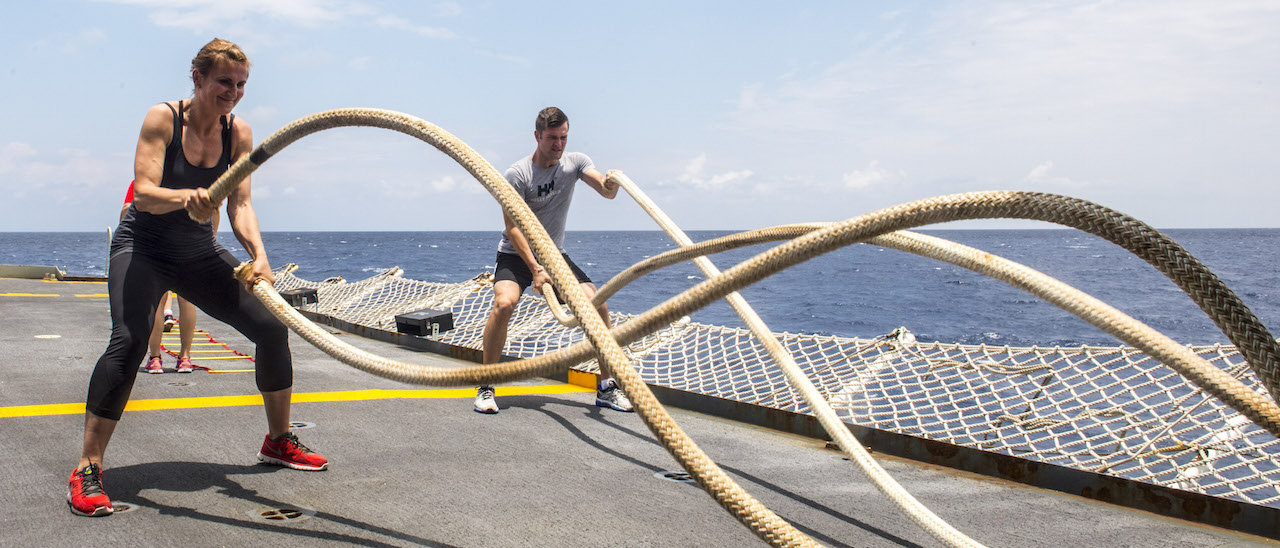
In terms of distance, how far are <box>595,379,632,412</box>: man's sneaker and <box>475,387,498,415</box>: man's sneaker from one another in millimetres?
590

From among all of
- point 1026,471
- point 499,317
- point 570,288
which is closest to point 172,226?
point 570,288

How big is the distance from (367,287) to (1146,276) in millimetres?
44260

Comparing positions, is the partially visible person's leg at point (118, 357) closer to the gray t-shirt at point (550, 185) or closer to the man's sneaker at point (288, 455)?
the man's sneaker at point (288, 455)

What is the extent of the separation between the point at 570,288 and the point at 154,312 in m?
1.54

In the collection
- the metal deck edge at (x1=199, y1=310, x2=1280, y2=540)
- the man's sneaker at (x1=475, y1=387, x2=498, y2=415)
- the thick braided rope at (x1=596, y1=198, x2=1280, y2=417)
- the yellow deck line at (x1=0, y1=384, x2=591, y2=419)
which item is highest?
the thick braided rope at (x1=596, y1=198, x2=1280, y2=417)

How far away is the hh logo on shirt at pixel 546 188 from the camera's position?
14.0 feet

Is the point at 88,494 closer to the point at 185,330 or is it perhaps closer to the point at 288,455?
the point at 288,455

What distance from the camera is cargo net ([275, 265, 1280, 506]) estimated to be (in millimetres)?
3316

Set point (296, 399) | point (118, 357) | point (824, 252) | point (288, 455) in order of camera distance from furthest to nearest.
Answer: point (296, 399) < point (288, 455) < point (118, 357) < point (824, 252)

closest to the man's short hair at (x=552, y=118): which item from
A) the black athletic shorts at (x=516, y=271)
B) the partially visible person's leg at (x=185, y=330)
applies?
the black athletic shorts at (x=516, y=271)

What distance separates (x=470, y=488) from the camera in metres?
2.82

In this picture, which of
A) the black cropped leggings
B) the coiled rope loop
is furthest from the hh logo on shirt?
the coiled rope loop

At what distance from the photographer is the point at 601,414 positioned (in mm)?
4105

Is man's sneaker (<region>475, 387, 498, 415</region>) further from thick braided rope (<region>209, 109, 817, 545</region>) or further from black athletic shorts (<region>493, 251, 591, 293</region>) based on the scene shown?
thick braided rope (<region>209, 109, 817, 545</region>)
